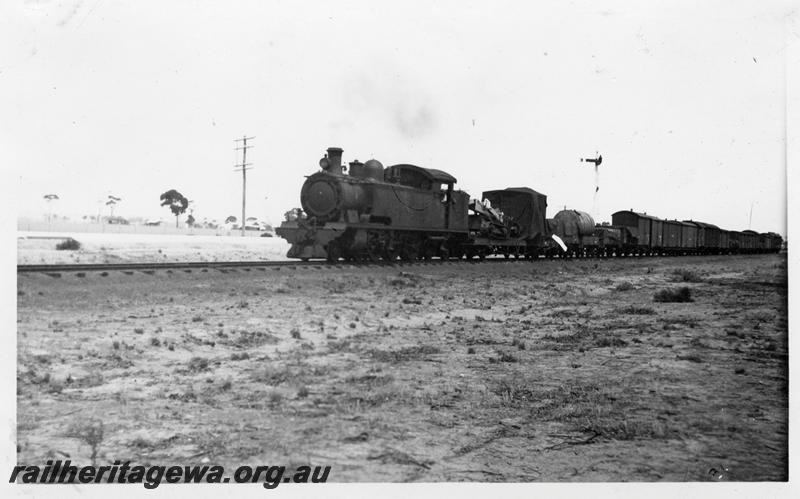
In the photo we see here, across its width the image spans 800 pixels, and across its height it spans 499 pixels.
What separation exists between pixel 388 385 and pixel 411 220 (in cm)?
1183

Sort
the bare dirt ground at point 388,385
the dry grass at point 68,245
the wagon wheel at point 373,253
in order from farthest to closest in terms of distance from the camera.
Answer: the dry grass at point 68,245, the wagon wheel at point 373,253, the bare dirt ground at point 388,385

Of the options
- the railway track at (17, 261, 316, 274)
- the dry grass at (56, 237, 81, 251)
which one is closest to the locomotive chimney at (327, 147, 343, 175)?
the railway track at (17, 261, 316, 274)

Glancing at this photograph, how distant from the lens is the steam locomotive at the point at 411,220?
15.1 meters

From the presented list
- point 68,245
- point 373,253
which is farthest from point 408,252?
point 68,245

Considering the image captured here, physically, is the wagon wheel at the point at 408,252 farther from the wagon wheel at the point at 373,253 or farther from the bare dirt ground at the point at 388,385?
→ the bare dirt ground at the point at 388,385

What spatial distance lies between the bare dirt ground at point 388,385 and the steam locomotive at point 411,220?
10.9 ft

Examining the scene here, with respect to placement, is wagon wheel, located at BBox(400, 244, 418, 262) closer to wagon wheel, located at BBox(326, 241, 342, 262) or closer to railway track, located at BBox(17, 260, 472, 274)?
railway track, located at BBox(17, 260, 472, 274)

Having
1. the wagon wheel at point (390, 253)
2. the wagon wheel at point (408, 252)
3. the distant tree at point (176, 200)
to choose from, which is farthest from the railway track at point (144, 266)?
the distant tree at point (176, 200)

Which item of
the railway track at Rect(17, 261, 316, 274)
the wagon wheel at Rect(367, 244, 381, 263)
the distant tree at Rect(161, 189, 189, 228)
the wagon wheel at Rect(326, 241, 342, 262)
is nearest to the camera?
the railway track at Rect(17, 261, 316, 274)

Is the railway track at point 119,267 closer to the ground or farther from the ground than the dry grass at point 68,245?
closer to the ground

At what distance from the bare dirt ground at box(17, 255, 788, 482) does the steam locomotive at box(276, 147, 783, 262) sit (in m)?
3.31

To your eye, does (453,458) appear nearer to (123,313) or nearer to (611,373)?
(611,373)

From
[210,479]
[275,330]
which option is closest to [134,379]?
[210,479]

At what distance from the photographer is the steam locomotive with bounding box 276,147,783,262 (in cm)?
1514
